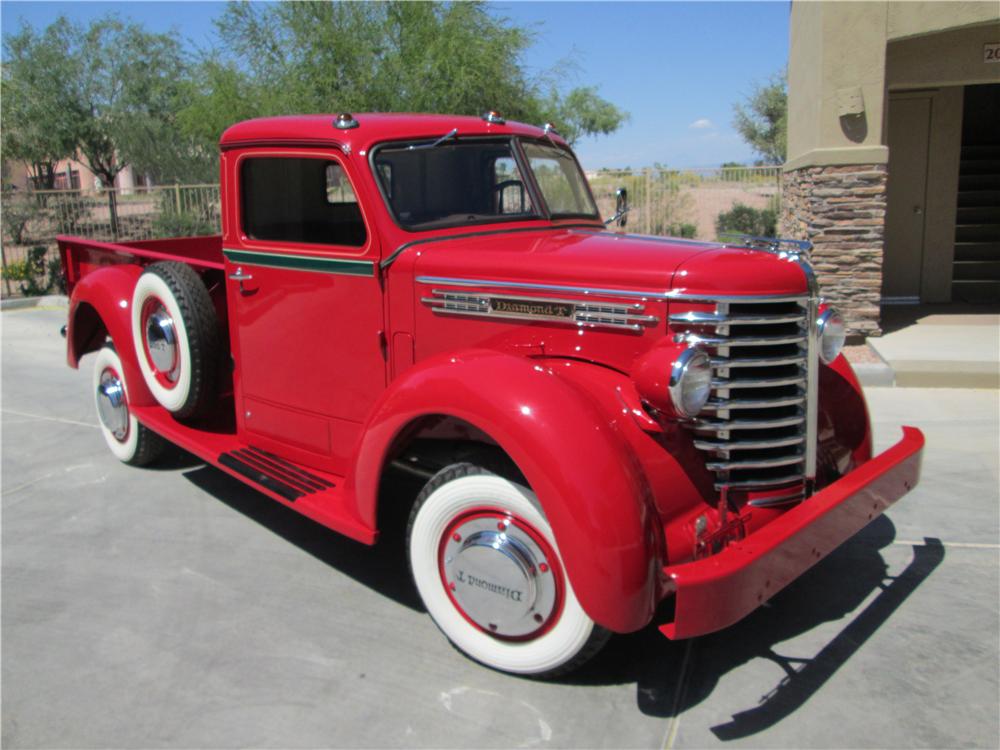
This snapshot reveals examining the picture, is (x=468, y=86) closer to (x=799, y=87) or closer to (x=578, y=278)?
(x=799, y=87)

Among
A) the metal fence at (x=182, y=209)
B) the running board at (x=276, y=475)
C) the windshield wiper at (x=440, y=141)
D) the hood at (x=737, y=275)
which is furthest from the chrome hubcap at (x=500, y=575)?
the metal fence at (x=182, y=209)

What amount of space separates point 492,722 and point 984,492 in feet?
10.6

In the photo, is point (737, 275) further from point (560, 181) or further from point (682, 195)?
point (682, 195)

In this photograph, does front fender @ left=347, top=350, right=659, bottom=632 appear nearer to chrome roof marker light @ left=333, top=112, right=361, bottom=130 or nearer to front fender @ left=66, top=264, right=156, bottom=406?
chrome roof marker light @ left=333, top=112, right=361, bottom=130

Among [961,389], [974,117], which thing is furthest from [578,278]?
[974,117]

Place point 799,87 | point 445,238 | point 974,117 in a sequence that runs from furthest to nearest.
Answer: point 974,117
point 799,87
point 445,238

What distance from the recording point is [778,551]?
2.66m

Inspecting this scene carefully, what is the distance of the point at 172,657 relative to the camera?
3.19m

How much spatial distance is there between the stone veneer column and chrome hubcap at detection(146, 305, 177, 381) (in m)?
6.30

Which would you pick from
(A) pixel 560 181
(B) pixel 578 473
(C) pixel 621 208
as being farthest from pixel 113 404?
(B) pixel 578 473

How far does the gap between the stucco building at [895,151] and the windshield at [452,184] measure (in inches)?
213

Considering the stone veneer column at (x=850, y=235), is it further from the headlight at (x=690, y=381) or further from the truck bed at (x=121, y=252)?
the headlight at (x=690, y=381)

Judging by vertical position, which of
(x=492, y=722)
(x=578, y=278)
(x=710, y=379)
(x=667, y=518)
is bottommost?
(x=492, y=722)

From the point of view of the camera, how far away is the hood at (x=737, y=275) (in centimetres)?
283
